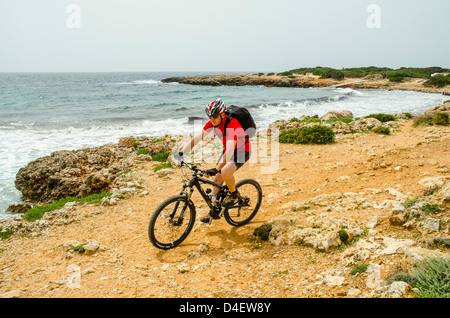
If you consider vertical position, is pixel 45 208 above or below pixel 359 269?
below

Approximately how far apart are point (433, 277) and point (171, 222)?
3.93 metres

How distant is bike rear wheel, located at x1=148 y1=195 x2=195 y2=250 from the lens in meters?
4.85

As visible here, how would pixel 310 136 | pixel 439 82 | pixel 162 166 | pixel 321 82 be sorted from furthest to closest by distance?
pixel 321 82, pixel 439 82, pixel 310 136, pixel 162 166

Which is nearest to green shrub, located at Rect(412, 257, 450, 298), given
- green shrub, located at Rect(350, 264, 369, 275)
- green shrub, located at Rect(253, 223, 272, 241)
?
green shrub, located at Rect(350, 264, 369, 275)

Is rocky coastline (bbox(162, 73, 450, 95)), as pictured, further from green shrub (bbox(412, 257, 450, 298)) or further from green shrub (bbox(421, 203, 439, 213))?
green shrub (bbox(412, 257, 450, 298))

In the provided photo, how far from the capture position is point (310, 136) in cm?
1316

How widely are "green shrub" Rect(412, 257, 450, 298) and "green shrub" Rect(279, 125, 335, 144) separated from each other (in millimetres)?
10107

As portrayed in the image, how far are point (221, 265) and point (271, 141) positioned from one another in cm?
1032

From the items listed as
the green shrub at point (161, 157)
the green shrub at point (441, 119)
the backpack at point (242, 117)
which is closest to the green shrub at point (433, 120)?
the green shrub at point (441, 119)

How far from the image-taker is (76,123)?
2655 centimetres

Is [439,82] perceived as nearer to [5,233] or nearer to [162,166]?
[162,166]

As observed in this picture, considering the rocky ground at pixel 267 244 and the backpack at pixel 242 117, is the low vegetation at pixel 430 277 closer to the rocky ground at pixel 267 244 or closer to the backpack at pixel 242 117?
the rocky ground at pixel 267 244

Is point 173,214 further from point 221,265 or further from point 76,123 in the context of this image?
point 76,123

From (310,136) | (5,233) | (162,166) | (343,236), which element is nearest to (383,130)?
(310,136)
